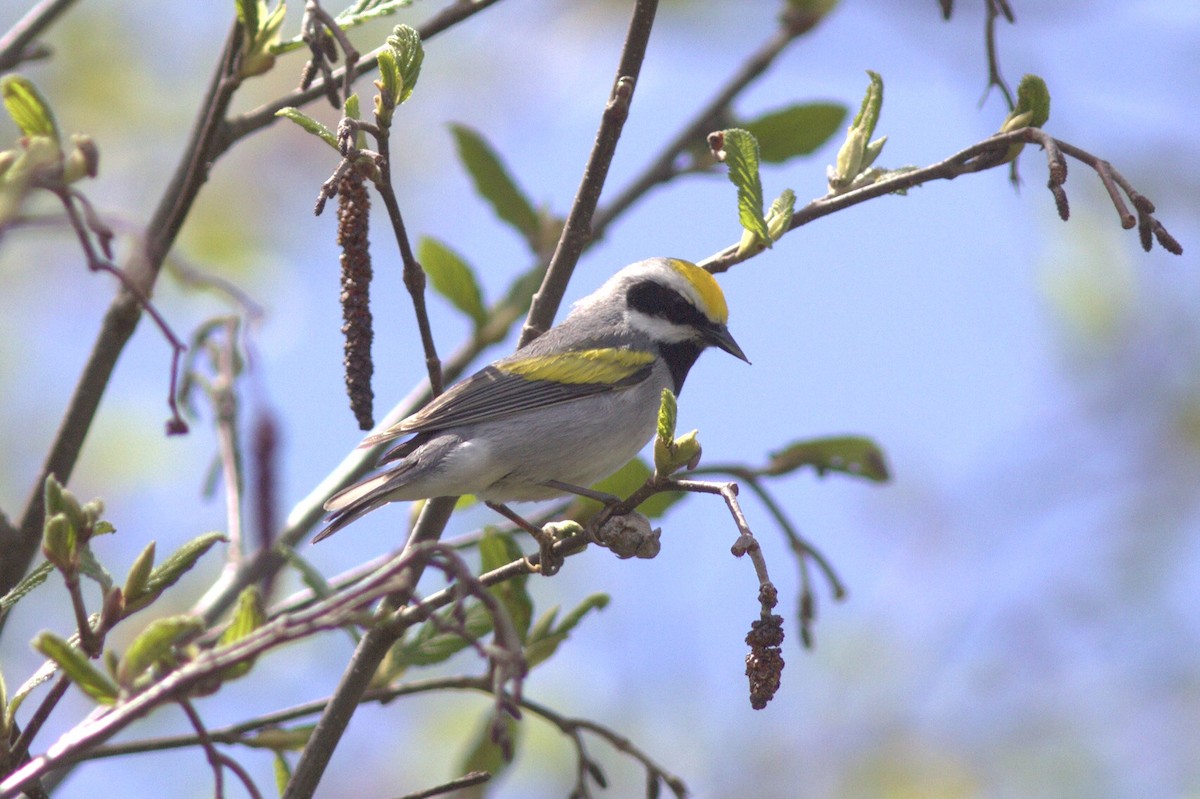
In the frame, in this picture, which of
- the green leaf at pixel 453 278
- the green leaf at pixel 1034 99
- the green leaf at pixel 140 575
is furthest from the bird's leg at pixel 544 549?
the green leaf at pixel 1034 99

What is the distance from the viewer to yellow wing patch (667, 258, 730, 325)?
4.60 meters

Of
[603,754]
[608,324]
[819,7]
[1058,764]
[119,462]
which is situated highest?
[819,7]

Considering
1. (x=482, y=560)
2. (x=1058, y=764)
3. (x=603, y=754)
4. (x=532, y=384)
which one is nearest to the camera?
(x=482, y=560)

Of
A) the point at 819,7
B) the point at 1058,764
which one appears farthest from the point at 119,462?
the point at 1058,764

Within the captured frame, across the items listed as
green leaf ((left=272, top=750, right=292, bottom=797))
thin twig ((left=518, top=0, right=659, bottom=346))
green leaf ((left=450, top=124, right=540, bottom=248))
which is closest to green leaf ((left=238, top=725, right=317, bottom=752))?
green leaf ((left=272, top=750, right=292, bottom=797))

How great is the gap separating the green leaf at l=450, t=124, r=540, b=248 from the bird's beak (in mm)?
1013

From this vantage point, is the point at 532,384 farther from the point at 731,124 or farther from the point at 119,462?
the point at 119,462

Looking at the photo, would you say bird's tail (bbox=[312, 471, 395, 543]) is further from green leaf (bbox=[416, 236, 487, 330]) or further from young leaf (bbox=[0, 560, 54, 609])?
young leaf (bbox=[0, 560, 54, 609])

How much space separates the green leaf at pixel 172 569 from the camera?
1.95 m

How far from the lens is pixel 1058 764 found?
618 cm

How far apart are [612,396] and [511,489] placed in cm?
55

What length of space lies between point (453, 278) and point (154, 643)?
2.09 meters

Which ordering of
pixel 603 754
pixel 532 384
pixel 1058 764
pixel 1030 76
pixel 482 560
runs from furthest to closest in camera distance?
pixel 1058 764 → pixel 603 754 → pixel 532 384 → pixel 482 560 → pixel 1030 76

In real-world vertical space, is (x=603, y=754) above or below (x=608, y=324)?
below
